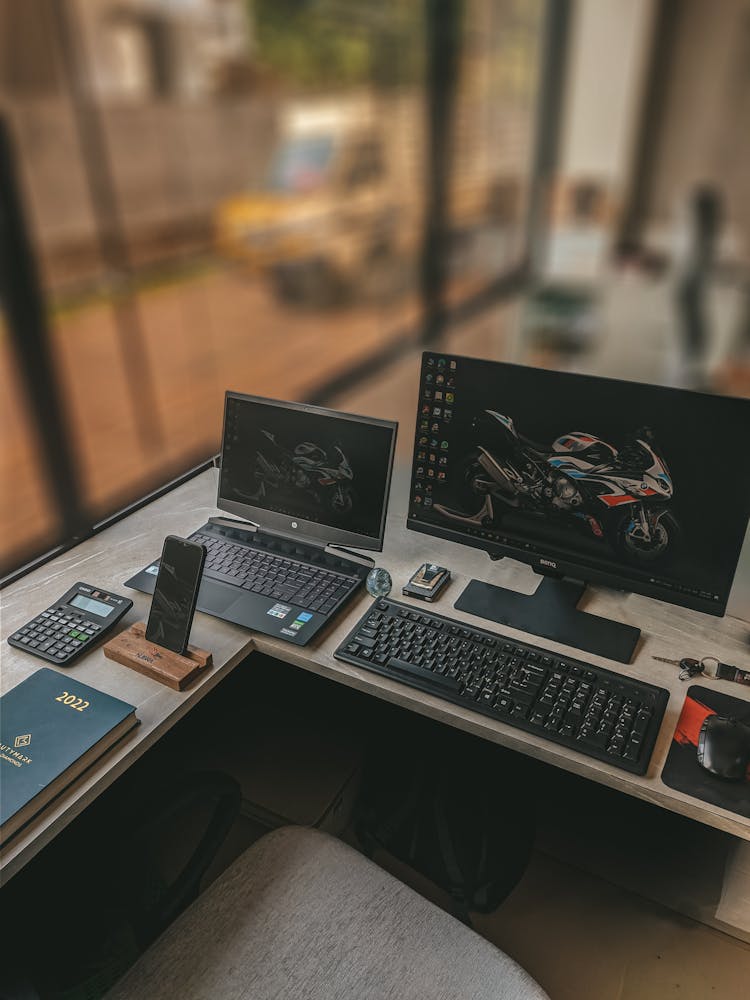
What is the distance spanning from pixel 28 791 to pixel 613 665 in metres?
0.93

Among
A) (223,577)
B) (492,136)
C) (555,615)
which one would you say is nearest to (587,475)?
(555,615)

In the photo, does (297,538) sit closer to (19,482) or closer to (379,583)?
(379,583)

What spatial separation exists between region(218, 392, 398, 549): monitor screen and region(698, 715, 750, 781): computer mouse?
656mm

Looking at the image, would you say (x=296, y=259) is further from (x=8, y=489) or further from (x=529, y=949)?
(x=529, y=949)

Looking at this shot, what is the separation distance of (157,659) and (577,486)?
79 centimetres

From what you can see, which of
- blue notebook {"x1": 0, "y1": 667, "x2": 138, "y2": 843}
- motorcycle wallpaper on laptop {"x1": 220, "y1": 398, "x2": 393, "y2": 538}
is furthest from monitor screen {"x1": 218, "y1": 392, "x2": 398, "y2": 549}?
blue notebook {"x1": 0, "y1": 667, "x2": 138, "y2": 843}

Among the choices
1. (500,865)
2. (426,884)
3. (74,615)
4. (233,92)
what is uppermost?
(233,92)

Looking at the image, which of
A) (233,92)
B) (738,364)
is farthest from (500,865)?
(738,364)

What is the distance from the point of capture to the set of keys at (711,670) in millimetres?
1196

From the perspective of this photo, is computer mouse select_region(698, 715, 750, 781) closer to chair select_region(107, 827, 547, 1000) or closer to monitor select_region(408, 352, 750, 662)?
monitor select_region(408, 352, 750, 662)

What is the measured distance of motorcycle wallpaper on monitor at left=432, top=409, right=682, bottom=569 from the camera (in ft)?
3.91

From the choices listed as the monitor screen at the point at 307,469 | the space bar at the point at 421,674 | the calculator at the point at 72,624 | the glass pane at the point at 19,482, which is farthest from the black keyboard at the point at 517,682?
the glass pane at the point at 19,482

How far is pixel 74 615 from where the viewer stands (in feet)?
4.44

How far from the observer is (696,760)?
1046mm
